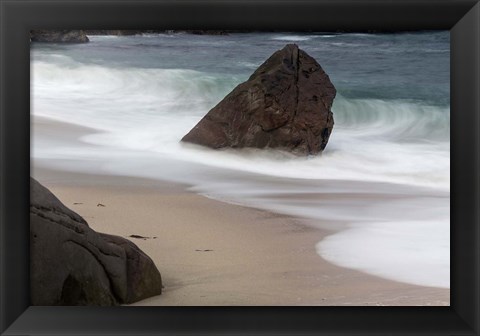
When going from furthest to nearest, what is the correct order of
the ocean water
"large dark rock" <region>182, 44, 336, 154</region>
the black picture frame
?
"large dark rock" <region>182, 44, 336, 154</region> → the ocean water → the black picture frame

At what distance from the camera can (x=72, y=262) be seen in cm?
280

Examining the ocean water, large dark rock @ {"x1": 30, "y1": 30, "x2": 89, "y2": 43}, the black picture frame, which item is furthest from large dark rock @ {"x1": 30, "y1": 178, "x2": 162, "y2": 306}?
large dark rock @ {"x1": 30, "y1": 30, "x2": 89, "y2": 43}

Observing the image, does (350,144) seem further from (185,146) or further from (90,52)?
(90,52)

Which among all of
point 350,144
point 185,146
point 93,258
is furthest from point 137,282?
point 350,144

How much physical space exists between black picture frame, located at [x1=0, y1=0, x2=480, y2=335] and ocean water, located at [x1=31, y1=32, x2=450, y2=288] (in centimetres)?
20

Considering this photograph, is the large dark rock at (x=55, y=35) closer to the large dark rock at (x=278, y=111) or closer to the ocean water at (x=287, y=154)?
the ocean water at (x=287, y=154)

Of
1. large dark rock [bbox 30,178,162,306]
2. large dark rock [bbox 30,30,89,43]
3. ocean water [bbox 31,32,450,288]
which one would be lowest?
large dark rock [bbox 30,178,162,306]

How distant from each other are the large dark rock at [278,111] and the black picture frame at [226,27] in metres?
0.37

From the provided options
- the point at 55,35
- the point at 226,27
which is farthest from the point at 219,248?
the point at 55,35

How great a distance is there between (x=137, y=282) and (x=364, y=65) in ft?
4.93

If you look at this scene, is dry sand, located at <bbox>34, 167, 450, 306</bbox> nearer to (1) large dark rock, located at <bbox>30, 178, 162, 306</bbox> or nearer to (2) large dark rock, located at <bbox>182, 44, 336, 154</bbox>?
(1) large dark rock, located at <bbox>30, 178, 162, 306</bbox>

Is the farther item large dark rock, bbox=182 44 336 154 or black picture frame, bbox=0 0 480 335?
large dark rock, bbox=182 44 336 154

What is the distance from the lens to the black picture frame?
2.76 meters

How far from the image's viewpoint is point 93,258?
2.82 metres
